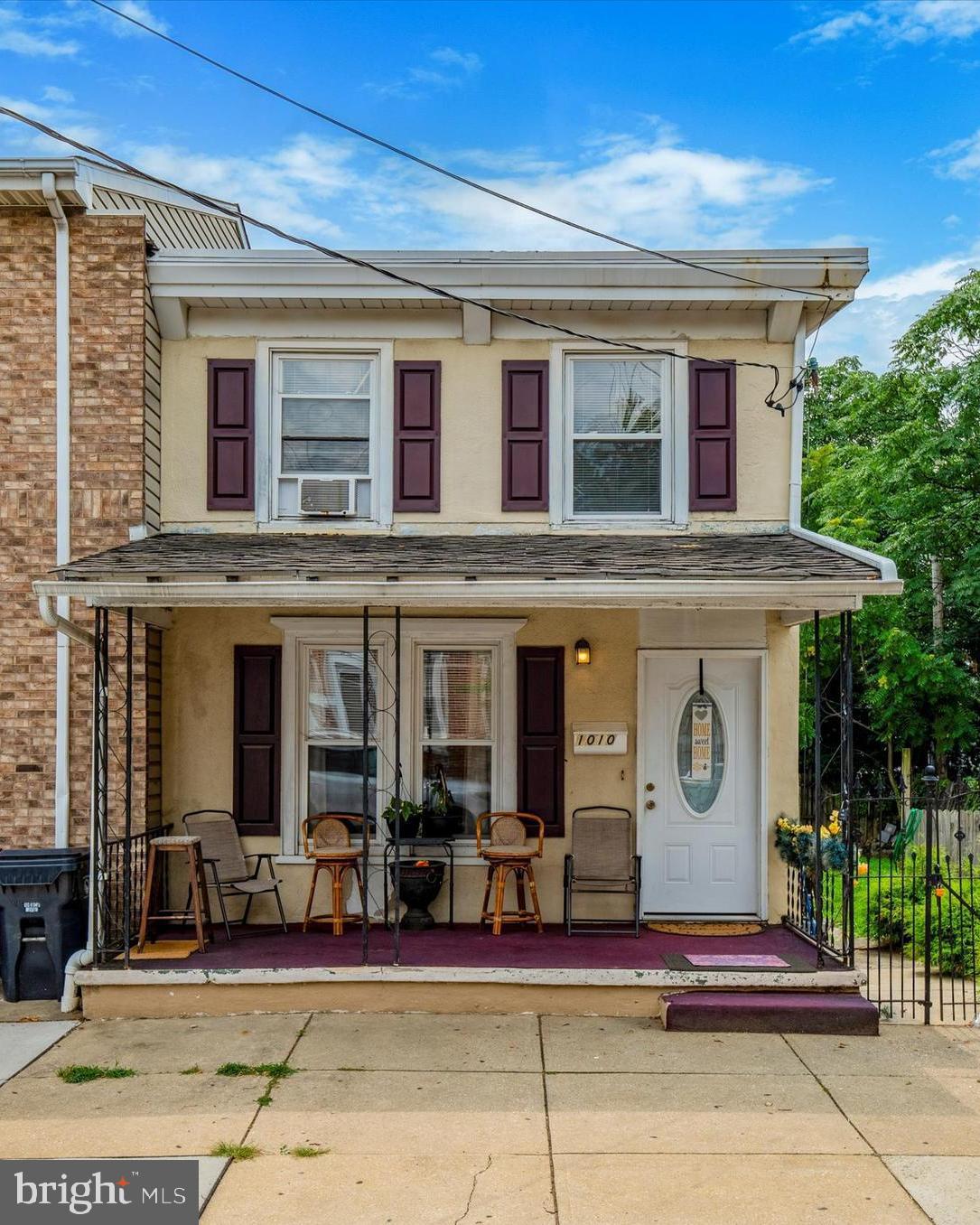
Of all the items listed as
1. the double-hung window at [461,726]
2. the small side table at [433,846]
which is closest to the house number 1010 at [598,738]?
the double-hung window at [461,726]

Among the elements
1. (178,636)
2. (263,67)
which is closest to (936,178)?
(263,67)

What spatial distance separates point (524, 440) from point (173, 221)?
13.6ft

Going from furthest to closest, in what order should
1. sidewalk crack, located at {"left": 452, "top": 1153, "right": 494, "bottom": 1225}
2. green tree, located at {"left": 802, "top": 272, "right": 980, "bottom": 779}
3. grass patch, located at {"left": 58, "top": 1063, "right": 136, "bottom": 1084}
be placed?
green tree, located at {"left": 802, "top": 272, "right": 980, "bottom": 779} → grass patch, located at {"left": 58, "top": 1063, "right": 136, "bottom": 1084} → sidewalk crack, located at {"left": 452, "top": 1153, "right": 494, "bottom": 1225}

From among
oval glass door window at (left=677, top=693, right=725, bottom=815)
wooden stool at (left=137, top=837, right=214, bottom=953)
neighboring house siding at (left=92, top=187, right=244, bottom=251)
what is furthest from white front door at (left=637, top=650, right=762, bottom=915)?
neighboring house siding at (left=92, top=187, right=244, bottom=251)

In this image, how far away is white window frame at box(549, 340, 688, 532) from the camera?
9047 millimetres

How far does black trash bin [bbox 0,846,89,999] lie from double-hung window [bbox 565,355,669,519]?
4954 millimetres

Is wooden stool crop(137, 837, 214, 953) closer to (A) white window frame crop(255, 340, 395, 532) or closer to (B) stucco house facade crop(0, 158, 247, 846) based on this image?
(B) stucco house facade crop(0, 158, 247, 846)

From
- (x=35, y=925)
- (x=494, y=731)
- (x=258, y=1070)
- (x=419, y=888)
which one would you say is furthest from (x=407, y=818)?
(x=35, y=925)

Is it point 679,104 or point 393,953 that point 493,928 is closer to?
point 393,953

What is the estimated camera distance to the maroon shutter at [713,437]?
9000 millimetres

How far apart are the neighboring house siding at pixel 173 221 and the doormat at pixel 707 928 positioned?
21.8 feet

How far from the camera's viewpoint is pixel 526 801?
8859 millimetres

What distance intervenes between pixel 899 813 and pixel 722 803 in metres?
8.11

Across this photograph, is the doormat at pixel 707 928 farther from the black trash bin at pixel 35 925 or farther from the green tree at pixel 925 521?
the green tree at pixel 925 521
